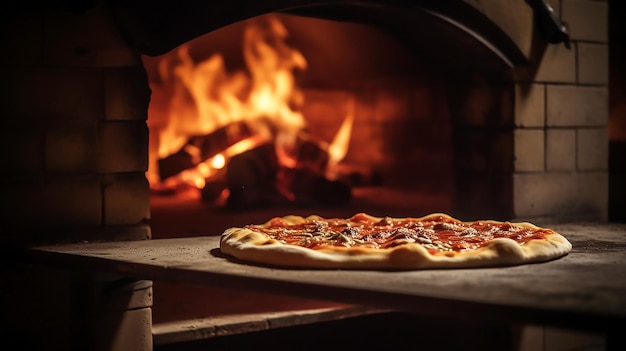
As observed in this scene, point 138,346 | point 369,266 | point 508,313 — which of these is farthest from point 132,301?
point 508,313

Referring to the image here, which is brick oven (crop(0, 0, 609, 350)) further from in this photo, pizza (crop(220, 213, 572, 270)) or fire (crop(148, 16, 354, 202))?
pizza (crop(220, 213, 572, 270))

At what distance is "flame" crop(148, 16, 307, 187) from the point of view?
286 inches

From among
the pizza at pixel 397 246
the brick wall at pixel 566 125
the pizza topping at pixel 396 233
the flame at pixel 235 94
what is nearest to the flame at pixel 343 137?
the flame at pixel 235 94

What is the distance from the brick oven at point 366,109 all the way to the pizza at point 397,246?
0.79 m

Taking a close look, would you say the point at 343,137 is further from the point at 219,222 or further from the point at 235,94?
the point at 219,222

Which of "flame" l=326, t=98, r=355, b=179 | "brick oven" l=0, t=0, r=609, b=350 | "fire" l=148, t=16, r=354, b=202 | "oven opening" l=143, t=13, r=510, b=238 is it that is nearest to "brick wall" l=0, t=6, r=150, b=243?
"brick oven" l=0, t=0, r=609, b=350

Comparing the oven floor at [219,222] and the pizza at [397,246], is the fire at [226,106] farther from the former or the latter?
the pizza at [397,246]

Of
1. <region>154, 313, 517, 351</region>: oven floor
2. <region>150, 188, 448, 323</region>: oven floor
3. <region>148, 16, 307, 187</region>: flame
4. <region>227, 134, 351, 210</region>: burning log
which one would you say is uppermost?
<region>148, 16, 307, 187</region>: flame

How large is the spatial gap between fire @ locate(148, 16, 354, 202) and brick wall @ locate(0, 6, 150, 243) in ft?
9.07

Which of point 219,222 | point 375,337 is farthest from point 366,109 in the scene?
point 375,337

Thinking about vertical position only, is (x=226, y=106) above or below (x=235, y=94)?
below

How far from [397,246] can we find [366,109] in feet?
15.4

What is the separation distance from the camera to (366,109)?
8086mm

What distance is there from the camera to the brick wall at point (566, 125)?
575cm
